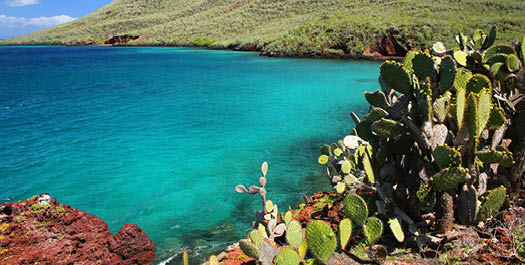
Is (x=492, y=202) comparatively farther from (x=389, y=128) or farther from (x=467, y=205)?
(x=389, y=128)

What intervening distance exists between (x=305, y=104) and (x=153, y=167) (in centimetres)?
1046

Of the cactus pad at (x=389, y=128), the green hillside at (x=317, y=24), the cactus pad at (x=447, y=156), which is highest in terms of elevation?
the green hillside at (x=317, y=24)

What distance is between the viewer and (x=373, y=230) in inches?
134

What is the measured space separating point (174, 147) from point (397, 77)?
420 inches

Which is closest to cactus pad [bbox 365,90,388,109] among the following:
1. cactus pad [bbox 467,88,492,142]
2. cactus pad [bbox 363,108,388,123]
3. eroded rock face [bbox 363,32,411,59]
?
cactus pad [bbox 363,108,388,123]

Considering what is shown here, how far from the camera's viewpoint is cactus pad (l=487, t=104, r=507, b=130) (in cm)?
335

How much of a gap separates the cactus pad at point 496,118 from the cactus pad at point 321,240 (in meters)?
2.10

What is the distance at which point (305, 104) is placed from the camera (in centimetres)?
1881

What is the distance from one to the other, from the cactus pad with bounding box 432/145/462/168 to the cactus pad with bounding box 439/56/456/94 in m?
0.84

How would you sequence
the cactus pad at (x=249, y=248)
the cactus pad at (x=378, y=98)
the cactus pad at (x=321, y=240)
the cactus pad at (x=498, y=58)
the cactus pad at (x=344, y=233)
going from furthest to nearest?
the cactus pad at (x=498, y=58), the cactus pad at (x=378, y=98), the cactus pad at (x=249, y=248), the cactus pad at (x=344, y=233), the cactus pad at (x=321, y=240)

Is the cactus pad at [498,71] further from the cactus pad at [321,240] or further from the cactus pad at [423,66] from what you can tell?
the cactus pad at [321,240]

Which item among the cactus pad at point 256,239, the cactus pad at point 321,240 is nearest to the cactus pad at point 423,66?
the cactus pad at point 321,240

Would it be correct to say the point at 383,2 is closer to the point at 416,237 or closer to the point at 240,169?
the point at 240,169

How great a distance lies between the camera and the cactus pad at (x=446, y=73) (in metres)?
3.43
